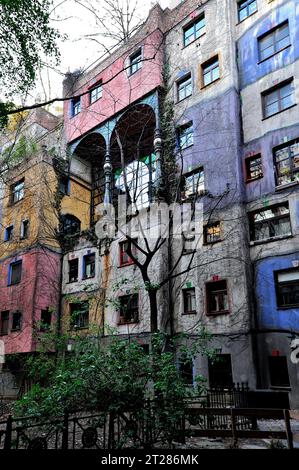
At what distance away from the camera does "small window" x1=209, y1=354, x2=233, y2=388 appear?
1631 centimetres

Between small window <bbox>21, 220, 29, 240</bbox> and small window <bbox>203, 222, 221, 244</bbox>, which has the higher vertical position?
small window <bbox>21, 220, 29, 240</bbox>

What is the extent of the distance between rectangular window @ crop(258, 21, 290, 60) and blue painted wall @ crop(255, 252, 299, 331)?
413 inches

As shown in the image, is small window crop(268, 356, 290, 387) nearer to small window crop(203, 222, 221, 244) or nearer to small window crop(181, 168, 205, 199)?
small window crop(203, 222, 221, 244)

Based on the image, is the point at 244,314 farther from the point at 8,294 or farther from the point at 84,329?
the point at 8,294

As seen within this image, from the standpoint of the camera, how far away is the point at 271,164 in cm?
1764

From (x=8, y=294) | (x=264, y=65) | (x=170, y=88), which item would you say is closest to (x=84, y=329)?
(x=8, y=294)

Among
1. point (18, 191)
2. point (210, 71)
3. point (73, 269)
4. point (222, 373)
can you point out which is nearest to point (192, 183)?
point (210, 71)

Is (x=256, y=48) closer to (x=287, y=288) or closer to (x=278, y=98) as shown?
(x=278, y=98)

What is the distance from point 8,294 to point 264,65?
21.0 m

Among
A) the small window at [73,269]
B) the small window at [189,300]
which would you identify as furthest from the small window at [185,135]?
the small window at [73,269]

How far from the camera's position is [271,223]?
1730cm

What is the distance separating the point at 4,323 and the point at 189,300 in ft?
45.2

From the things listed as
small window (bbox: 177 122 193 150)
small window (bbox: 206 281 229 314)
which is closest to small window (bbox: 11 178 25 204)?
small window (bbox: 177 122 193 150)

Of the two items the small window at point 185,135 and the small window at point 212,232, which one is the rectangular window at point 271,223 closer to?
the small window at point 212,232
